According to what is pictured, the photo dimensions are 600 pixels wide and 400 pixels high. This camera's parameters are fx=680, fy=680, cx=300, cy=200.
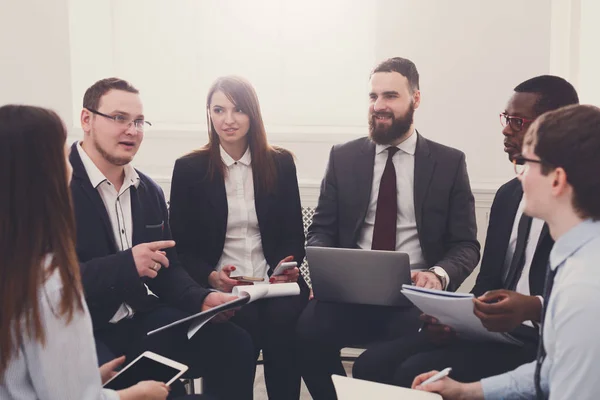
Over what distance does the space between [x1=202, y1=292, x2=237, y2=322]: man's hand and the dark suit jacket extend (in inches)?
22.1

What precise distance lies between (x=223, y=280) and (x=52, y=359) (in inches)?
56.1

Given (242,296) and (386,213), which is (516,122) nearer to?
(386,213)

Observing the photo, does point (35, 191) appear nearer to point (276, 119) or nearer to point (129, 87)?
point (129, 87)

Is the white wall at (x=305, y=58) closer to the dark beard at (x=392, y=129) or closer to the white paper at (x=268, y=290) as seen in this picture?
the dark beard at (x=392, y=129)

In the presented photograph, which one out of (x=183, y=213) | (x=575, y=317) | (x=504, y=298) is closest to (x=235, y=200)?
(x=183, y=213)

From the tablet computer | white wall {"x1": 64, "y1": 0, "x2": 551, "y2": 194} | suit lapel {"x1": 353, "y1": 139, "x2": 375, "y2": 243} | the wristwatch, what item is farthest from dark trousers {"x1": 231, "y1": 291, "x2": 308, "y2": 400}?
white wall {"x1": 64, "y1": 0, "x2": 551, "y2": 194}

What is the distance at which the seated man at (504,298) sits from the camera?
2074mm

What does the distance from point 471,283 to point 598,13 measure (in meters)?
1.51

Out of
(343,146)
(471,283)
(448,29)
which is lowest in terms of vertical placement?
(471,283)

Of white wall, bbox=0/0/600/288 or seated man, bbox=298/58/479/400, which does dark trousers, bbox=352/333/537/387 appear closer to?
seated man, bbox=298/58/479/400

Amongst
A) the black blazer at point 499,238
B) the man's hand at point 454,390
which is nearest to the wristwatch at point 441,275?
the black blazer at point 499,238

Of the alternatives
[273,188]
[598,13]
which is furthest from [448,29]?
[273,188]

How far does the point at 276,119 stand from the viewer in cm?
422

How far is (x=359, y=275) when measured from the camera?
98.8 inches
